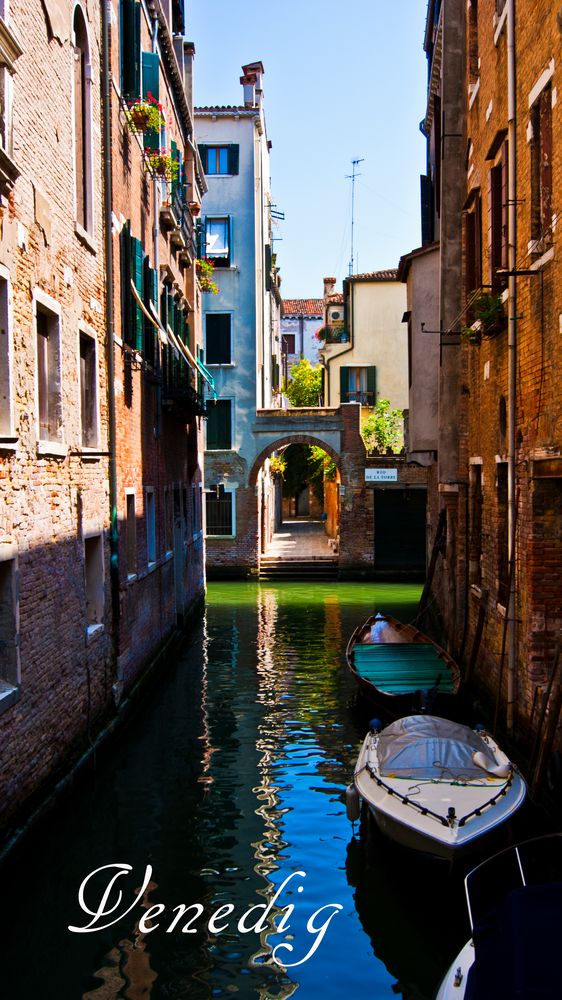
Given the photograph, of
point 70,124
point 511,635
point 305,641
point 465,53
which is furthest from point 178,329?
point 511,635

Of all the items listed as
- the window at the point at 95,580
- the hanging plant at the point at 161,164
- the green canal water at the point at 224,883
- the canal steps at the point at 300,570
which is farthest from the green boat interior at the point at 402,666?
the canal steps at the point at 300,570

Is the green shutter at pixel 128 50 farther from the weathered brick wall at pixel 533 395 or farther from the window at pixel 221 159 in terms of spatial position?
the window at pixel 221 159

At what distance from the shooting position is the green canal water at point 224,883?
19.2ft

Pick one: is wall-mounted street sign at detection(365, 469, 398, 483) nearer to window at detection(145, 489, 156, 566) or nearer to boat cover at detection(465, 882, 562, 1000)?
window at detection(145, 489, 156, 566)

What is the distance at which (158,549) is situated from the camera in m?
15.7

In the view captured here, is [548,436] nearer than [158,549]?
Yes

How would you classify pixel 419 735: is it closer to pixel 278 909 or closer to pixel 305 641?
pixel 278 909

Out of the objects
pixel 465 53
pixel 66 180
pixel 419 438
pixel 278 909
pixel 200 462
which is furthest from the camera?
pixel 200 462

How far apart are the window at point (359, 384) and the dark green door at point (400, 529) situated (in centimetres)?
525

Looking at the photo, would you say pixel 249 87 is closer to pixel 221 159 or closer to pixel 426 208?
pixel 221 159

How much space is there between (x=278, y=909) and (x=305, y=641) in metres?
11.5

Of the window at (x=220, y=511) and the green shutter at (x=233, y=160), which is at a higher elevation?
the green shutter at (x=233, y=160)

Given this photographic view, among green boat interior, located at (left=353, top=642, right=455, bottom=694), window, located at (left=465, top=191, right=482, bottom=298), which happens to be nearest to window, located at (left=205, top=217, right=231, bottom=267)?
window, located at (left=465, top=191, right=482, bottom=298)

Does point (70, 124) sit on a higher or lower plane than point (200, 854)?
higher
